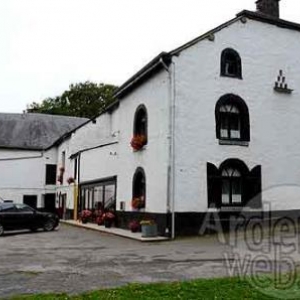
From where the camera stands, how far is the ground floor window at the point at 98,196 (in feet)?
94.1

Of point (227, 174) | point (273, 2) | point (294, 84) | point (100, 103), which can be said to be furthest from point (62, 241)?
point (100, 103)

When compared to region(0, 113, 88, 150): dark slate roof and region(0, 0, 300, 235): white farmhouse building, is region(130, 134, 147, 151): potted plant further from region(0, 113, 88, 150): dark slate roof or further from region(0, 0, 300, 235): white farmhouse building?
region(0, 113, 88, 150): dark slate roof

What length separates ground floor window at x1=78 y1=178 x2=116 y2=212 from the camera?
28688 millimetres

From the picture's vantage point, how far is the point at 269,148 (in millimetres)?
22891

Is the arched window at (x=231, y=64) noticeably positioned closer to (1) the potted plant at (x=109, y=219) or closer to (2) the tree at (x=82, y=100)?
(1) the potted plant at (x=109, y=219)

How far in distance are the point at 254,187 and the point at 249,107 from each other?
11.7ft

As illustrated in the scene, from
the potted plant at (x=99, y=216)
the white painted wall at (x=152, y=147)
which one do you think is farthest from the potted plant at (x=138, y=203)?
the potted plant at (x=99, y=216)

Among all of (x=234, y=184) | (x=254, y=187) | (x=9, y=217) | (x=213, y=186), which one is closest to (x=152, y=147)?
(x=213, y=186)

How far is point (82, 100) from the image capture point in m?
58.6

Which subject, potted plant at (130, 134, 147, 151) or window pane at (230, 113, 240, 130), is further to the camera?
potted plant at (130, 134, 147, 151)

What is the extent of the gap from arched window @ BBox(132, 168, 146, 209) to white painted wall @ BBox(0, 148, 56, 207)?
23172mm

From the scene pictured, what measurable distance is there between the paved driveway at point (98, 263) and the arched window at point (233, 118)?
5.30 metres

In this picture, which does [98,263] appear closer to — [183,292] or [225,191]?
[183,292]

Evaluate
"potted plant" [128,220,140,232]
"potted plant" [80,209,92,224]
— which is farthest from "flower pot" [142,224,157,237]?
"potted plant" [80,209,92,224]
